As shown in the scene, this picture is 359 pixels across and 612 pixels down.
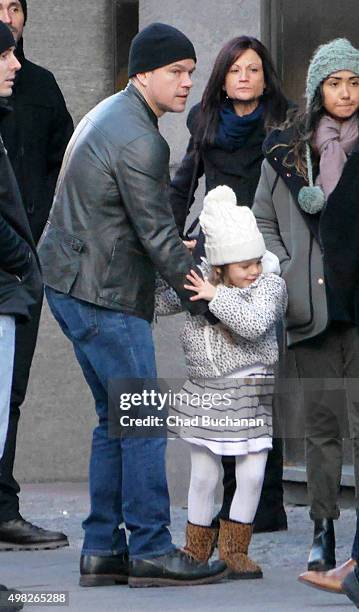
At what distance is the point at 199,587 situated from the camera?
20.5 feet

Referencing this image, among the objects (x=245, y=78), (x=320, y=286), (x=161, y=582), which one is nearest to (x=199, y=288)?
(x=320, y=286)

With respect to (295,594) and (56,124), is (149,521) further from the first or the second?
(56,124)

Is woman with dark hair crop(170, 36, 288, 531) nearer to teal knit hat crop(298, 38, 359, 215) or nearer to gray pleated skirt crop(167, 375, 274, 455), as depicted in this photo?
teal knit hat crop(298, 38, 359, 215)

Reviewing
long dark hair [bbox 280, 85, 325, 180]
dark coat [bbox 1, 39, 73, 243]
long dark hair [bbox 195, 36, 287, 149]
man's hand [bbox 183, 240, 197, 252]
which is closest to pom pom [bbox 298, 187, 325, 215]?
long dark hair [bbox 280, 85, 325, 180]

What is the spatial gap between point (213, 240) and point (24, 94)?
181 centimetres

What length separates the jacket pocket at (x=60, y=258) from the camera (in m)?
6.18

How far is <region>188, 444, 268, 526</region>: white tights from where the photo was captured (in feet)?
20.8

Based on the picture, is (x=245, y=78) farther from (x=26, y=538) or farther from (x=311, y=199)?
(x=26, y=538)

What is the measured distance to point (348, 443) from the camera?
8125 millimetres

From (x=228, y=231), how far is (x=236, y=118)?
950 millimetres

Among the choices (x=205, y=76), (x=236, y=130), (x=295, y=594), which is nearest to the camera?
(x=295, y=594)

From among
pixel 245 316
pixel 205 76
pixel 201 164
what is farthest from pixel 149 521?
pixel 205 76

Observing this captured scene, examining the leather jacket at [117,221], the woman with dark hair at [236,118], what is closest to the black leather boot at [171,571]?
the woman with dark hair at [236,118]

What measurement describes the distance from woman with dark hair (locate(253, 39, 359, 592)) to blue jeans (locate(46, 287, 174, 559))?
0.58 meters
